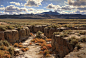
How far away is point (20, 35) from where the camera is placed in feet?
65.2

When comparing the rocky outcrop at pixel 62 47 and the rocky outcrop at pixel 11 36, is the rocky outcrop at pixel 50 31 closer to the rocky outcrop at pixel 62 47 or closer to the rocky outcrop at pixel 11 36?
the rocky outcrop at pixel 11 36

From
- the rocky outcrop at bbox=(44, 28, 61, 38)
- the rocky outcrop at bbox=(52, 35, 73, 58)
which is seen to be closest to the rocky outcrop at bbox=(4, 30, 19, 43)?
the rocky outcrop at bbox=(44, 28, 61, 38)

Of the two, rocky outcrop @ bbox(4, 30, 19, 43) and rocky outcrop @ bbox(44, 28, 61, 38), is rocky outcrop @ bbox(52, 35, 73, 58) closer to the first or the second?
rocky outcrop @ bbox(4, 30, 19, 43)

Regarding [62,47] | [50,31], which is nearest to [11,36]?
[50,31]

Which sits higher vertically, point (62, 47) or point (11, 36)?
A: point (11, 36)

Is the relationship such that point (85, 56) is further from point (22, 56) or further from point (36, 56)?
point (22, 56)

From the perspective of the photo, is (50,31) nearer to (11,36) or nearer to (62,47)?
(11,36)

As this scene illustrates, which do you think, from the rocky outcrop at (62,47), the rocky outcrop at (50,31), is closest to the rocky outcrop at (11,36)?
the rocky outcrop at (50,31)

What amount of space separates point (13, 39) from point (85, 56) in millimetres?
14508

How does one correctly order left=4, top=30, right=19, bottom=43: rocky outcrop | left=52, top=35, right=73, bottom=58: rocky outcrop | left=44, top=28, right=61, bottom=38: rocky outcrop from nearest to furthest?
left=52, top=35, right=73, bottom=58: rocky outcrop < left=4, top=30, right=19, bottom=43: rocky outcrop < left=44, top=28, right=61, bottom=38: rocky outcrop

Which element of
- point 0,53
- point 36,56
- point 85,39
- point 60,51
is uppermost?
point 85,39

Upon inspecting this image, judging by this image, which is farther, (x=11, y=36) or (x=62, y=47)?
(x=11, y=36)

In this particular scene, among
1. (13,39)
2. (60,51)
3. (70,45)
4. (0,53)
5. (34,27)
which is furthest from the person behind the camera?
(34,27)

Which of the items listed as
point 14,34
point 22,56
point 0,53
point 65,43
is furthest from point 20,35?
point 65,43
